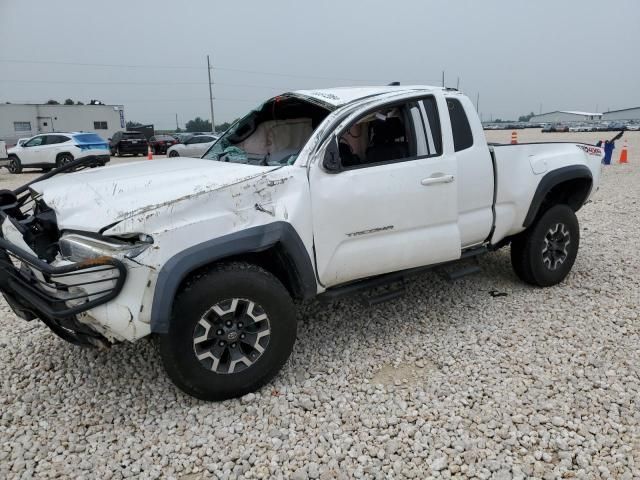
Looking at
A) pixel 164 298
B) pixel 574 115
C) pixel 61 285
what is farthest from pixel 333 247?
pixel 574 115

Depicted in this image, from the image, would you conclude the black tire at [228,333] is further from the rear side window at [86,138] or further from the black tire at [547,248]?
the rear side window at [86,138]

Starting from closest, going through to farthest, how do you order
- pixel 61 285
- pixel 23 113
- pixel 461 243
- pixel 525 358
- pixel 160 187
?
1. pixel 61 285
2. pixel 160 187
3. pixel 525 358
4. pixel 461 243
5. pixel 23 113

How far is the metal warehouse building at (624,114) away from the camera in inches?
3900

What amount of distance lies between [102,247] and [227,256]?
2.15 feet

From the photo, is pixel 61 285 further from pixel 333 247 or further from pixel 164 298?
pixel 333 247

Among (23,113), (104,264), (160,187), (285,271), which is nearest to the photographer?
(104,264)

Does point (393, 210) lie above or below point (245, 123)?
below

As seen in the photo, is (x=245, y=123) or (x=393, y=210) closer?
(x=393, y=210)

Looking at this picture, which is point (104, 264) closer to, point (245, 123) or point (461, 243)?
point (245, 123)

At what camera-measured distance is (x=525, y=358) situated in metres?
3.34

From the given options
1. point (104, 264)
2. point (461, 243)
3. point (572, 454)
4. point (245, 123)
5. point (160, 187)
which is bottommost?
point (572, 454)

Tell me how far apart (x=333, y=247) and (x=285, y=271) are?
346 millimetres

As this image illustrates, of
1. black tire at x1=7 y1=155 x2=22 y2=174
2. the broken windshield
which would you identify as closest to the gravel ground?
the broken windshield

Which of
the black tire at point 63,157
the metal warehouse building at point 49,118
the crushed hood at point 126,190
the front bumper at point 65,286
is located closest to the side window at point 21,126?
the metal warehouse building at point 49,118
